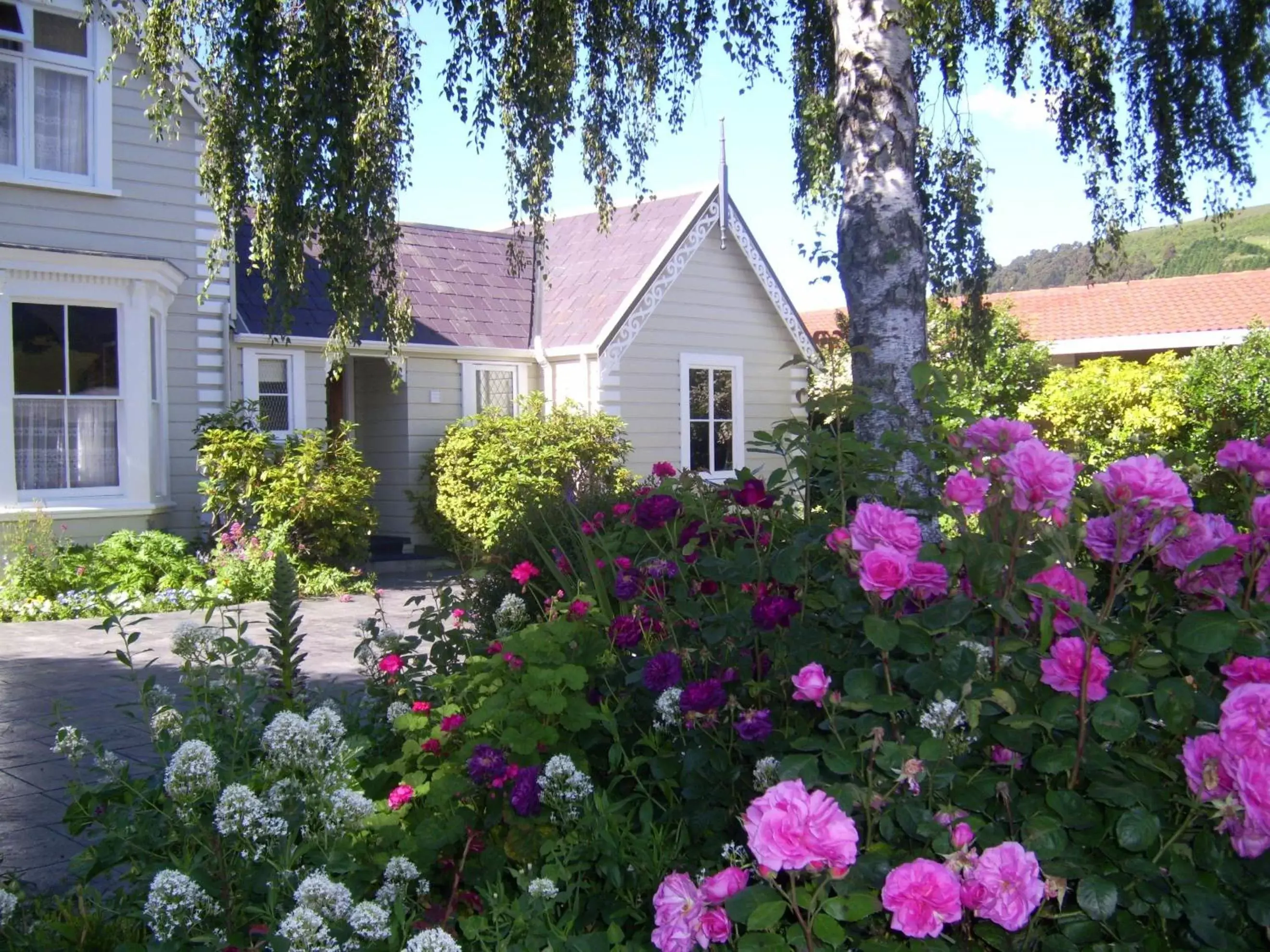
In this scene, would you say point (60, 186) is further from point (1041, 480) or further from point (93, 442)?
point (1041, 480)

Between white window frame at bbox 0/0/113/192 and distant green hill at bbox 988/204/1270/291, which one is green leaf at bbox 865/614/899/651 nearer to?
white window frame at bbox 0/0/113/192

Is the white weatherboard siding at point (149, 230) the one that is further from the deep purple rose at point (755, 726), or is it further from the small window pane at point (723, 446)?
the deep purple rose at point (755, 726)

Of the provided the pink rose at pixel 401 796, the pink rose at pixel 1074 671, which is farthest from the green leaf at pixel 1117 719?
the pink rose at pixel 401 796

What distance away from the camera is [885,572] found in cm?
210

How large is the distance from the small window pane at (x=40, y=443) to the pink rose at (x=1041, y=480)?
10.9 m

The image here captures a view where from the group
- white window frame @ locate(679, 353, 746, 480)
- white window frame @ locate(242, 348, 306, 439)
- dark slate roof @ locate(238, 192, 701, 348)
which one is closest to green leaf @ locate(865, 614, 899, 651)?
white window frame @ locate(242, 348, 306, 439)

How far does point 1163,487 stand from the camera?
2.17 metres

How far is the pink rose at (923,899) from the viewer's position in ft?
5.90

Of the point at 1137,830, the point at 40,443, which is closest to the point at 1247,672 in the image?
the point at 1137,830

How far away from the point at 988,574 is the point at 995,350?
15.9m

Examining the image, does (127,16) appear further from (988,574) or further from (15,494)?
(988,574)

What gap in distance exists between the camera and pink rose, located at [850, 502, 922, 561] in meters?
2.18

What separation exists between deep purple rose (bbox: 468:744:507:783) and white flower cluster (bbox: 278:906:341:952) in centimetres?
85

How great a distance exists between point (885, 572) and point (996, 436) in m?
0.64
